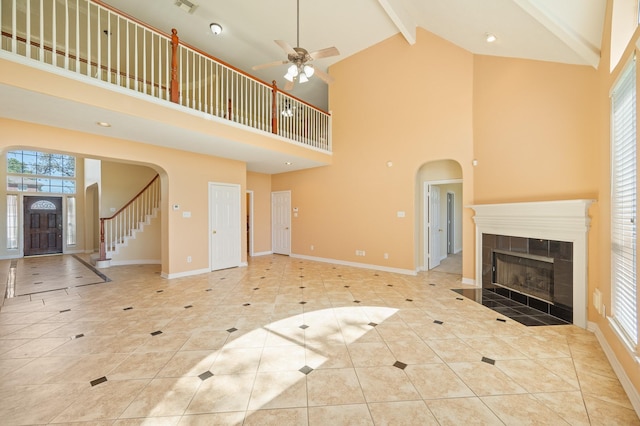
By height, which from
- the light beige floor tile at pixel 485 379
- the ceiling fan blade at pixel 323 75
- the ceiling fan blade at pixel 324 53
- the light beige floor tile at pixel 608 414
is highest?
the ceiling fan blade at pixel 324 53

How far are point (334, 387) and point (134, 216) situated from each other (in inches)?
290

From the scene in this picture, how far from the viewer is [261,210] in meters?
8.23

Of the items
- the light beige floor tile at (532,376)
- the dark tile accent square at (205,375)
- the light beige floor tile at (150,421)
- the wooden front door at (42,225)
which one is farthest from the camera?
the wooden front door at (42,225)

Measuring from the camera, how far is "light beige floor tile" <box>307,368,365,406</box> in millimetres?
1888

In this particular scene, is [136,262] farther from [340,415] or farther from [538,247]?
[538,247]

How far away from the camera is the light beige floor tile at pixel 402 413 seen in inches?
66.5

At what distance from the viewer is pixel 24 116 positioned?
339 centimetres

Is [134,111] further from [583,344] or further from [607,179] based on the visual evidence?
[583,344]

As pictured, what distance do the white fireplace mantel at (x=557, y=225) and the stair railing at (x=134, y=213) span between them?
781cm

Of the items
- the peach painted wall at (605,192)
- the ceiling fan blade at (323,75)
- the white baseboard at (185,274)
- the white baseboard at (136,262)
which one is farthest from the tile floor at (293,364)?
the ceiling fan blade at (323,75)

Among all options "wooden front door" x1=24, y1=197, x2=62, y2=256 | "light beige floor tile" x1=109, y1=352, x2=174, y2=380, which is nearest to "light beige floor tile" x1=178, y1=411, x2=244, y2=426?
"light beige floor tile" x1=109, y1=352, x2=174, y2=380

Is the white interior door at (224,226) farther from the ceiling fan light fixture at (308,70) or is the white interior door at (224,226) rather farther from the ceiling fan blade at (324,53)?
the ceiling fan blade at (324,53)

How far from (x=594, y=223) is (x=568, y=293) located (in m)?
Answer: 0.92

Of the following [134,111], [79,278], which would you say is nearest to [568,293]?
[134,111]
